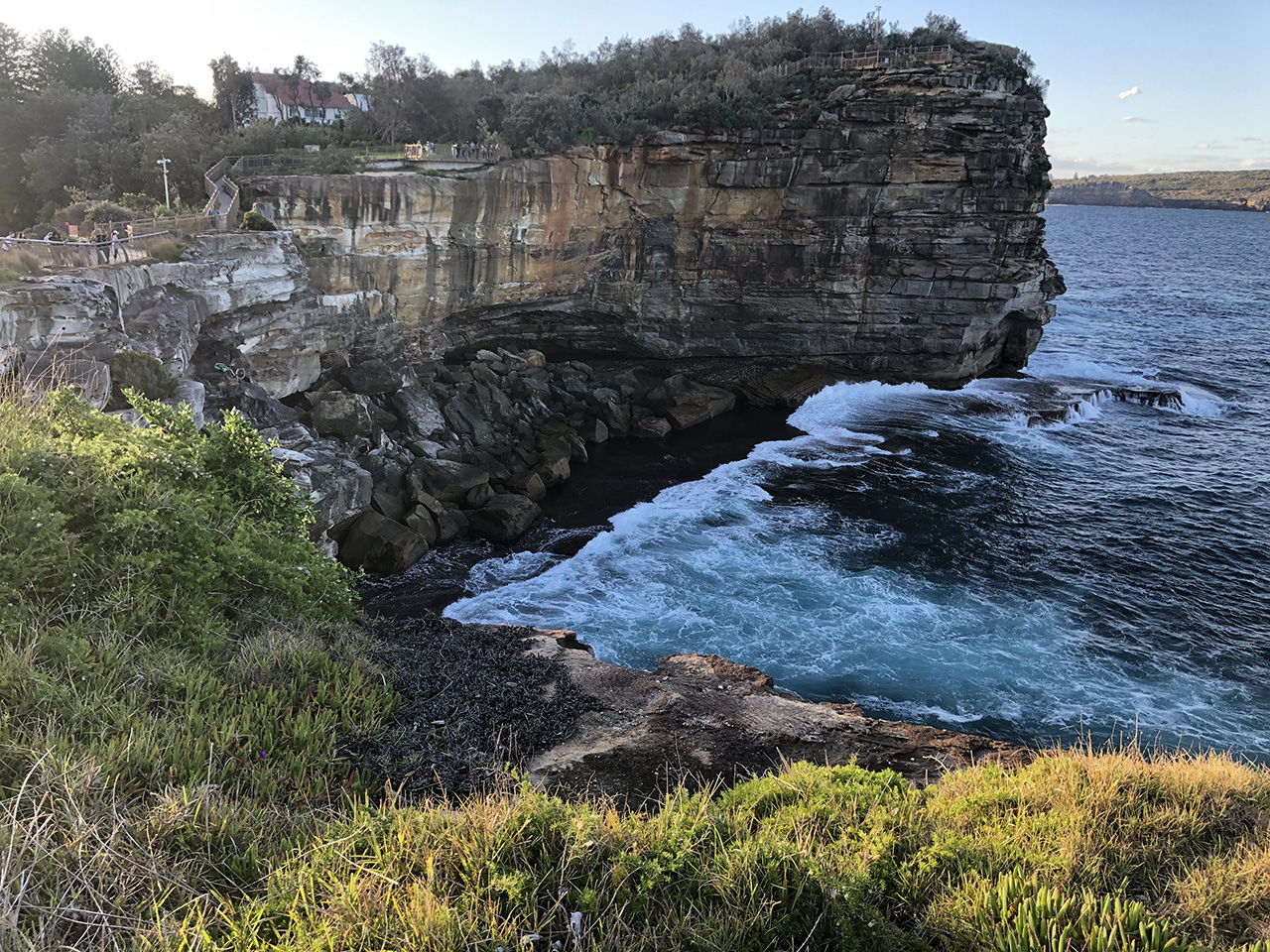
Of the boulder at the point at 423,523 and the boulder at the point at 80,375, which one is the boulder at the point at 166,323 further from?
the boulder at the point at 423,523

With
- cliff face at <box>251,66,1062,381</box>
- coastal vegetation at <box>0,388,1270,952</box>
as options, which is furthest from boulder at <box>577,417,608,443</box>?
coastal vegetation at <box>0,388,1270,952</box>

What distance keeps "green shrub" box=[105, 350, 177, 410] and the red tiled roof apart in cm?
3695

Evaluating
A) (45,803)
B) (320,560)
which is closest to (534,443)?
(320,560)

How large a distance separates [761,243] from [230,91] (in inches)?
1231

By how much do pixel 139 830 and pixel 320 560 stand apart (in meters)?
6.47

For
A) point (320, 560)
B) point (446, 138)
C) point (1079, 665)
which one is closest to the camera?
point (320, 560)

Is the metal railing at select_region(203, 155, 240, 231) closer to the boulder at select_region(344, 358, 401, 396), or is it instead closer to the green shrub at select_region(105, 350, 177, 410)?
the boulder at select_region(344, 358, 401, 396)

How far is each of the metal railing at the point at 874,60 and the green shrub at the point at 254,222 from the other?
81.7 feet

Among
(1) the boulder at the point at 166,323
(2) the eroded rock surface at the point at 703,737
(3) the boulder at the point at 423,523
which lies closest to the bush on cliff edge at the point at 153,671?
(2) the eroded rock surface at the point at 703,737

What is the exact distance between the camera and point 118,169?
108ft

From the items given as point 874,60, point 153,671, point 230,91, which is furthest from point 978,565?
point 230,91

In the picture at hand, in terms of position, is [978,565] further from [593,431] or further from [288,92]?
[288,92]

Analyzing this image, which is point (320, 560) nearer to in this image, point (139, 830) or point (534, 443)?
point (139, 830)

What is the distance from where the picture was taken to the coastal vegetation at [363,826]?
201 inches
